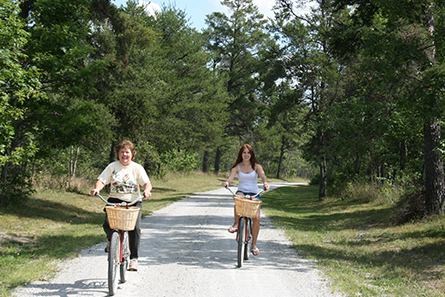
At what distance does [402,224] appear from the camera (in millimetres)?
11344

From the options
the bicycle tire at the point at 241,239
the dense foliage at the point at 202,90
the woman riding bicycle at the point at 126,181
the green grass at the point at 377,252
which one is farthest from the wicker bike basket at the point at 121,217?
the dense foliage at the point at 202,90

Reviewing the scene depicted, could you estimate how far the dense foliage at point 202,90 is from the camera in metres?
9.39

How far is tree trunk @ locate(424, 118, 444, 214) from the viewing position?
1055cm

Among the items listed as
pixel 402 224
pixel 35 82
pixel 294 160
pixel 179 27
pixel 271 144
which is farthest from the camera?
pixel 294 160

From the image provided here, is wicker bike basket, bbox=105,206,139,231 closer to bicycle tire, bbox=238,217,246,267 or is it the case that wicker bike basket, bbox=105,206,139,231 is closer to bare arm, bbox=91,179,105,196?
bare arm, bbox=91,179,105,196

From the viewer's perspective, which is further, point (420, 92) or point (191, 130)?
point (191, 130)

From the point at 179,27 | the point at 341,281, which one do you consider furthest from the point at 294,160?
the point at 341,281

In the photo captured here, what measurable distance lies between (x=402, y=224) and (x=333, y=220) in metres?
3.91

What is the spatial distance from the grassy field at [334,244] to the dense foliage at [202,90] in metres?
1.39

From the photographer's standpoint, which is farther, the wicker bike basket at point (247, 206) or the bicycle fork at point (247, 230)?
the bicycle fork at point (247, 230)

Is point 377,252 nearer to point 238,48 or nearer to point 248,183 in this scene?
point 248,183

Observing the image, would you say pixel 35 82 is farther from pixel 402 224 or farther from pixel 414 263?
pixel 402 224

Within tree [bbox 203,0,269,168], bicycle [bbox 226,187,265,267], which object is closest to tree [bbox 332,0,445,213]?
bicycle [bbox 226,187,265,267]

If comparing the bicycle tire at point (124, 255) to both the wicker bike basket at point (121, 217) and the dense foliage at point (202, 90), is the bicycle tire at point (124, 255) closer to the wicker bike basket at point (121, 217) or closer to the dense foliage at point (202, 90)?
the wicker bike basket at point (121, 217)
